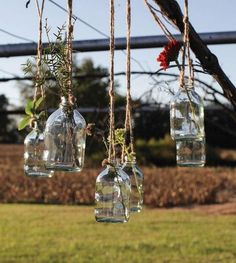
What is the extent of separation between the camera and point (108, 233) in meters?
8.12

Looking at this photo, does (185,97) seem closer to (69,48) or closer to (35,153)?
(69,48)

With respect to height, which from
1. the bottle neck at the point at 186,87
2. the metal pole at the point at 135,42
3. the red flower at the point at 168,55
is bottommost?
the bottle neck at the point at 186,87

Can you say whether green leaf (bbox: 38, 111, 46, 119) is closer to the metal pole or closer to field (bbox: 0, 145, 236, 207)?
the metal pole

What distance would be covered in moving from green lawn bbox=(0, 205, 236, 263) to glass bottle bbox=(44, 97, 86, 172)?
5.21 m

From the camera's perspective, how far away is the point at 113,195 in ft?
3.45

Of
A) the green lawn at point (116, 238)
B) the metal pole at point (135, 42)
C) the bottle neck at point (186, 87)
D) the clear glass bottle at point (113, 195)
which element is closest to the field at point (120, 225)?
the green lawn at point (116, 238)

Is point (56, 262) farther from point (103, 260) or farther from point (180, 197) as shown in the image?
point (180, 197)

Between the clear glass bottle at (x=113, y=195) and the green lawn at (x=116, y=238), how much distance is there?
513cm

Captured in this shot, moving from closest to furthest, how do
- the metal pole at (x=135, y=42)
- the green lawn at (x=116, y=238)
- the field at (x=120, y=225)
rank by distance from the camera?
the metal pole at (x=135, y=42), the green lawn at (x=116, y=238), the field at (x=120, y=225)

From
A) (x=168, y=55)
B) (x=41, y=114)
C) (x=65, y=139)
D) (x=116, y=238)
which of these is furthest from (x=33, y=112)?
(x=116, y=238)

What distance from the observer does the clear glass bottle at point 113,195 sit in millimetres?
1030

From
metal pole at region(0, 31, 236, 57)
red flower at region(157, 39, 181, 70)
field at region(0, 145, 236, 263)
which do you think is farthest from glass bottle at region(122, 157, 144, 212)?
field at region(0, 145, 236, 263)

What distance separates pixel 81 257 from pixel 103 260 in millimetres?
256

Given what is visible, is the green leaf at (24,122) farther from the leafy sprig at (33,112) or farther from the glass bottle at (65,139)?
the glass bottle at (65,139)
